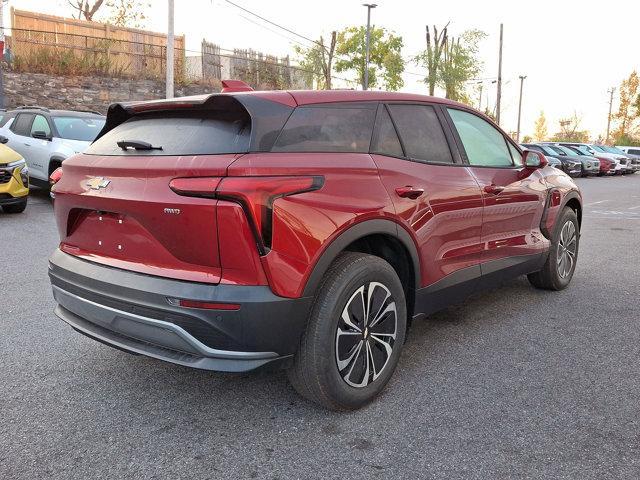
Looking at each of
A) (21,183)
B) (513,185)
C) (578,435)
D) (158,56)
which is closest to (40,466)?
(578,435)

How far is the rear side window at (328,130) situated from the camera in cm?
276

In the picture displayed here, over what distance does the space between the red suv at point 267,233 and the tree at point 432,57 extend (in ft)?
142

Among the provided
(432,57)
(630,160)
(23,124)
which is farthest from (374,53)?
(23,124)

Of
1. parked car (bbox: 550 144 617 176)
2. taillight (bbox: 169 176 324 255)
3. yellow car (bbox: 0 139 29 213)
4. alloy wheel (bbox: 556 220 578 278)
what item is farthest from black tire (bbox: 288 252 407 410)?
parked car (bbox: 550 144 617 176)

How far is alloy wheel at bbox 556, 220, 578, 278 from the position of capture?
17.2ft

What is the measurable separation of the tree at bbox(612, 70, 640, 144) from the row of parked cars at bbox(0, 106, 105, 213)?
64329 millimetres

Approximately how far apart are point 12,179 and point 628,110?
7025 centimetres

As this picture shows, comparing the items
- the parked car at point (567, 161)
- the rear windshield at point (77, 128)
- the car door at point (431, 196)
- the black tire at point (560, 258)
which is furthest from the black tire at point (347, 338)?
the parked car at point (567, 161)

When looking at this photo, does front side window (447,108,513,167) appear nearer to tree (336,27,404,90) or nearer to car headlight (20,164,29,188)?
car headlight (20,164,29,188)

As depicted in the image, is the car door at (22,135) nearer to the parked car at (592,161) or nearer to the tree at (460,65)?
the parked car at (592,161)

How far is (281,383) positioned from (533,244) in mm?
2457

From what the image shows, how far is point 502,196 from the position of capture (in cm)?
414

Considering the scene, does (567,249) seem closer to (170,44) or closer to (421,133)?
(421,133)

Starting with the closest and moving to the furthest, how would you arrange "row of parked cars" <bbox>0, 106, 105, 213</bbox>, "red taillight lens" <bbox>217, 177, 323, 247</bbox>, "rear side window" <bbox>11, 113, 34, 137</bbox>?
1. "red taillight lens" <bbox>217, 177, 323, 247</bbox>
2. "row of parked cars" <bbox>0, 106, 105, 213</bbox>
3. "rear side window" <bbox>11, 113, 34, 137</bbox>
